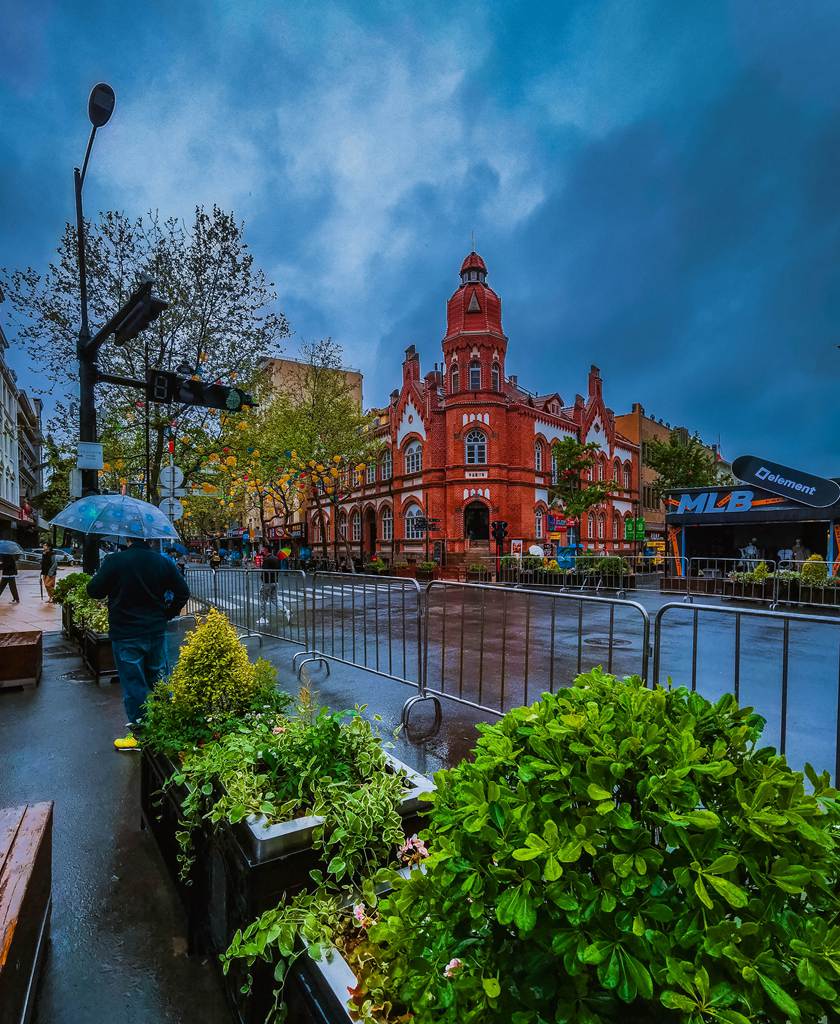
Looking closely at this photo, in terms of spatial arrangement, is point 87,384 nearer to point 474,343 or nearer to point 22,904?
point 22,904

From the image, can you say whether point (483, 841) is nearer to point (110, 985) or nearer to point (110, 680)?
point (110, 985)

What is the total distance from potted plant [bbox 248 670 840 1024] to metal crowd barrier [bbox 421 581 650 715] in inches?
101

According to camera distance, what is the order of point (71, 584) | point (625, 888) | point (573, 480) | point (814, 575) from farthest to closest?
1. point (573, 480)
2. point (814, 575)
3. point (71, 584)
4. point (625, 888)

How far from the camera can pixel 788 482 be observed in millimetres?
25125

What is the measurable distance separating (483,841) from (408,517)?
1474 inches

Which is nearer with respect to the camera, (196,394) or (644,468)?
(196,394)

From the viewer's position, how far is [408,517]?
38.6 m

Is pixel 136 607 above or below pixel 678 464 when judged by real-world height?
below

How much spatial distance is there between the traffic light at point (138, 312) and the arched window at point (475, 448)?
1125 inches

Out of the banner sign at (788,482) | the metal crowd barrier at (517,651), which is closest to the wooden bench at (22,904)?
the metal crowd barrier at (517,651)

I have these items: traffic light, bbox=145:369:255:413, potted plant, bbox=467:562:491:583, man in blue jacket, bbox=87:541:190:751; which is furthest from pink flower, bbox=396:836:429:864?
potted plant, bbox=467:562:491:583

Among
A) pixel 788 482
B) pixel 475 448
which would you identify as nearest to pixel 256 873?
pixel 788 482

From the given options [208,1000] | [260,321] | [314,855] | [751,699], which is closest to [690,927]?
[314,855]

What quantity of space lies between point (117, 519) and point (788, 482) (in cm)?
2835
